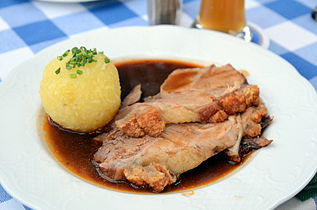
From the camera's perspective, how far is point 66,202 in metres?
2.03

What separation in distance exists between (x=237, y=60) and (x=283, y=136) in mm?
766

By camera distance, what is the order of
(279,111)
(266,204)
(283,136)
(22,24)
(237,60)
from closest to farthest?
(266,204), (283,136), (279,111), (237,60), (22,24)

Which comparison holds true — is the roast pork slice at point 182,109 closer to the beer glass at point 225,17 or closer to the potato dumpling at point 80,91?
the potato dumpling at point 80,91

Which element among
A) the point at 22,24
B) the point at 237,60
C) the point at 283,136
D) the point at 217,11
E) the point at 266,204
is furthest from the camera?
the point at 22,24

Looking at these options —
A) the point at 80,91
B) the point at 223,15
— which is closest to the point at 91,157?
the point at 80,91

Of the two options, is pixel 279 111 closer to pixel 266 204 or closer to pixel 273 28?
pixel 266 204

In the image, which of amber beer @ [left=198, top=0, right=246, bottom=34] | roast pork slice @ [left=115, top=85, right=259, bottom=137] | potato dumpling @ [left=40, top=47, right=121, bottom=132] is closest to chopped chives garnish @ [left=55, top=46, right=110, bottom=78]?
potato dumpling @ [left=40, top=47, right=121, bottom=132]

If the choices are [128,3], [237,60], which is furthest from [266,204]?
[128,3]

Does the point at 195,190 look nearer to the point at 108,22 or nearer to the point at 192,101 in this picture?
the point at 192,101

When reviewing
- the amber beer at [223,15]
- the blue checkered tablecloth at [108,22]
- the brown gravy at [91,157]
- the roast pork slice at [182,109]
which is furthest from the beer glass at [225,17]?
the roast pork slice at [182,109]

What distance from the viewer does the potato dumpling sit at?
2449 mm

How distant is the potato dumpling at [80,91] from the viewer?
2449mm

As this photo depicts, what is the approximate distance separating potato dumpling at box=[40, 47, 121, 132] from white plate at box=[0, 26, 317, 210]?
183 mm

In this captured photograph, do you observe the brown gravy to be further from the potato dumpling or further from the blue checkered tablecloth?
the blue checkered tablecloth
